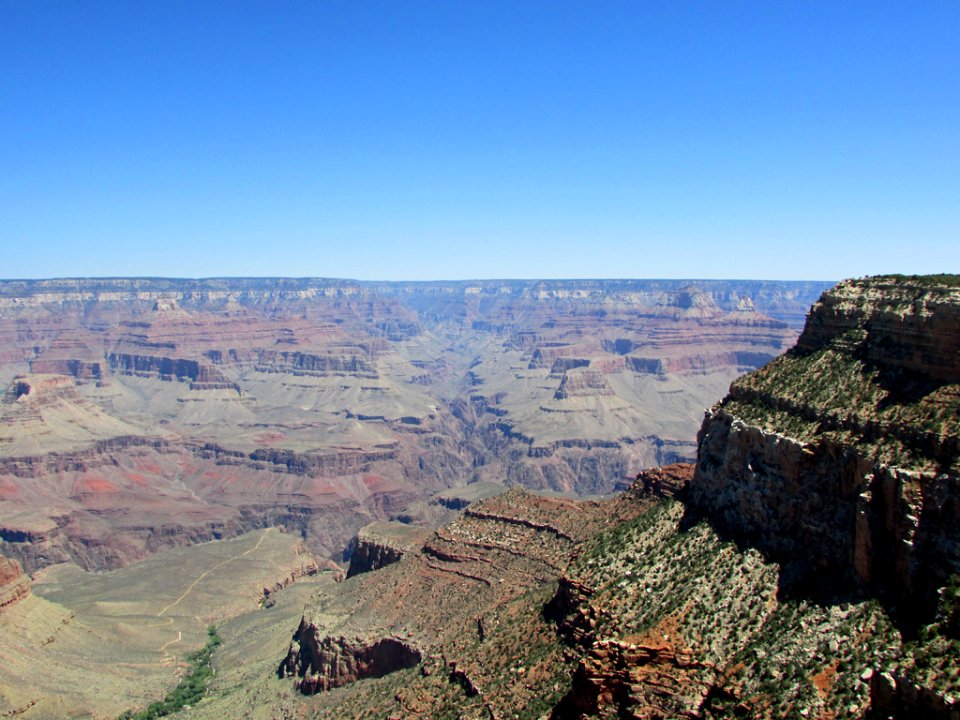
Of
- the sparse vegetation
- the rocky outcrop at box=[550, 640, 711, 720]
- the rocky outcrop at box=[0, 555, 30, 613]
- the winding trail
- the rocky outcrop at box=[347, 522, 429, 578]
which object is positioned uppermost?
the rocky outcrop at box=[550, 640, 711, 720]

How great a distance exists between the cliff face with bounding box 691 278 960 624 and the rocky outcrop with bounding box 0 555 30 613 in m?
72.9

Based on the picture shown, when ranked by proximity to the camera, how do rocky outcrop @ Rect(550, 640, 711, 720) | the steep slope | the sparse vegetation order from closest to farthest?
the steep slope → rocky outcrop @ Rect(550, 640, 711, 720) → the sparse vegetation

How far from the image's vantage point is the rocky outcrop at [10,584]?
9000cm

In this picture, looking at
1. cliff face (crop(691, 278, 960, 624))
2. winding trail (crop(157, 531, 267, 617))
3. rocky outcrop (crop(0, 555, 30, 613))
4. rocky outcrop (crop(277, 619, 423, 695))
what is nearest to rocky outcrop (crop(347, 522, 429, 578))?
rocky outcrop (crop(277, 619, 423, 695))

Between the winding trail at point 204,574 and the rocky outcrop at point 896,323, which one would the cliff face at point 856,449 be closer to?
the rocky outcrop at point 896,323

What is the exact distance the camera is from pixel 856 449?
3422 centimetres

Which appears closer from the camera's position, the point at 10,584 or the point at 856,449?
the point at 856,449

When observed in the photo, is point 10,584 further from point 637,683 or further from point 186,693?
point 637,683

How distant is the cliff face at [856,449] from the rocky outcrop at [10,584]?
72.9 metres

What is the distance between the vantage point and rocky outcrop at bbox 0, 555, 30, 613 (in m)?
90.0

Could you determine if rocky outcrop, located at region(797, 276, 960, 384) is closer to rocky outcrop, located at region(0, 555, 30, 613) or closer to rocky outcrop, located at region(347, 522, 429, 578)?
rocky outcrop, located at region(347, 522, 429, 578)

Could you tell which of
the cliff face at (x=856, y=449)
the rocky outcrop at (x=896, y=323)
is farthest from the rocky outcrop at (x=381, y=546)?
the rocky outcrop at (x=896, y=323)

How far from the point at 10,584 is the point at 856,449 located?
84.4m

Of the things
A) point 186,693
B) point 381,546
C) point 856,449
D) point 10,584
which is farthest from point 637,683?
point 10,584
